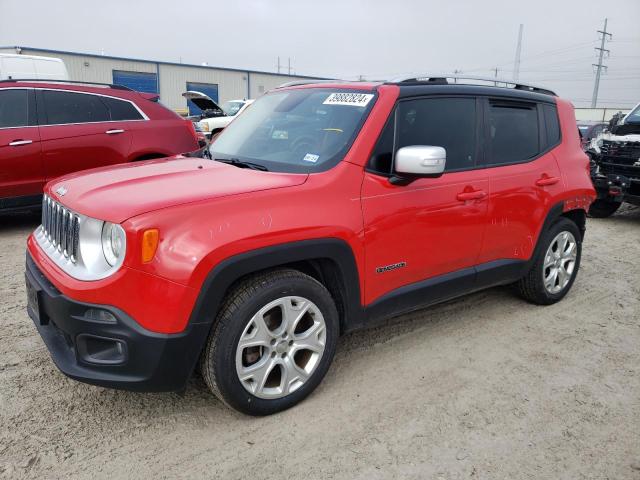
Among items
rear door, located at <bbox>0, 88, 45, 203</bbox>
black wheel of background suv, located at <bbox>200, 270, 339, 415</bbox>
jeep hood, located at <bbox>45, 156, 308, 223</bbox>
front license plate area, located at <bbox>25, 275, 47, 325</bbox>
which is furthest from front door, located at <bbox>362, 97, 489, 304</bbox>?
rear door, located at <bbox>0, 88, 45, 203</bbox>

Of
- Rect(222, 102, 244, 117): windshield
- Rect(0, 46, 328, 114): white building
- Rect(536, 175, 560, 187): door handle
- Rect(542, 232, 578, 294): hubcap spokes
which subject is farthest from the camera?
Rect(0, 46, 328, 114): white building

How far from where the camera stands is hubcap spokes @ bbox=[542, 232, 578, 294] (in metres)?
4.27

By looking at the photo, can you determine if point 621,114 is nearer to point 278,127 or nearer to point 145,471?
point 278,127

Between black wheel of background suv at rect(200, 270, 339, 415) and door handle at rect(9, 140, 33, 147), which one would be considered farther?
door handle at rect(9, 140, 33, 147)

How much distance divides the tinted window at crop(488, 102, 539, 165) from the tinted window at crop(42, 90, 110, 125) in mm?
4972

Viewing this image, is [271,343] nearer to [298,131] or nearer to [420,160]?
[420,160]

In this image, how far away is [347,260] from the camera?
282 cm

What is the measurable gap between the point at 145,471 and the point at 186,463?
182 mm

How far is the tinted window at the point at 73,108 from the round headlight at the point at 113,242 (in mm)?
4708

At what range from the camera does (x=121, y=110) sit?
6.72 metres

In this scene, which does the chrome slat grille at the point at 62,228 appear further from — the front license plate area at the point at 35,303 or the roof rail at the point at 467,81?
the roof rail at the point at 467,81

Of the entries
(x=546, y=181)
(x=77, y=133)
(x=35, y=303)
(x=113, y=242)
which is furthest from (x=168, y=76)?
(x=113, y=242)

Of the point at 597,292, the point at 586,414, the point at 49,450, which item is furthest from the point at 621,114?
the point at 49,450

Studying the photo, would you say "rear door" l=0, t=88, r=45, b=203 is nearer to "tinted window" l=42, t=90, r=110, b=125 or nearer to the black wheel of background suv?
"tinted window" l=42, t=90, r=110, b=125
